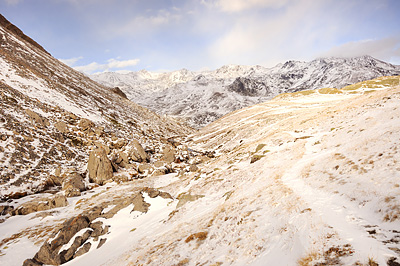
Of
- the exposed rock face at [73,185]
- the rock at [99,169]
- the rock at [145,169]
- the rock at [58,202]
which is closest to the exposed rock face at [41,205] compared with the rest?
the rock at [58,202]

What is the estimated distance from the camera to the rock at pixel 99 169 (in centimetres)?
3021

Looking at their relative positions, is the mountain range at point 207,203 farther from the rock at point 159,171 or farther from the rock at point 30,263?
the rock at point 159,171

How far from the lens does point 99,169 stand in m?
30.7

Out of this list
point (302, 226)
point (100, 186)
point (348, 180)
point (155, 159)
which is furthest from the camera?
point (155, 159)

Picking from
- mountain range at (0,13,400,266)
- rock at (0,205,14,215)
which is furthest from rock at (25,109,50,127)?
rock at (0,205,14,215)

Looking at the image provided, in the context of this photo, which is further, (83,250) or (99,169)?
(99,169)

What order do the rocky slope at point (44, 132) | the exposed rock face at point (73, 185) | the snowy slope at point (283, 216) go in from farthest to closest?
the rocky slope at point (44, 132), the exposed rock face at point (73, 185), the snowy slope at point (283, 216)

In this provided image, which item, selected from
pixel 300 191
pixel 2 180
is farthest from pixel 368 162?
pixel 2 180

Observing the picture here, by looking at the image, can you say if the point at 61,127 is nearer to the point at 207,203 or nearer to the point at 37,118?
the point at 37,118

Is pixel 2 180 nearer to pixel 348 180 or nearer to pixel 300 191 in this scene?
pixel 300 191

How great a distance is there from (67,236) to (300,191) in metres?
17.7

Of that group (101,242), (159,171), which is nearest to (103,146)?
Result: (159,171)

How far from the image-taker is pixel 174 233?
12.2m

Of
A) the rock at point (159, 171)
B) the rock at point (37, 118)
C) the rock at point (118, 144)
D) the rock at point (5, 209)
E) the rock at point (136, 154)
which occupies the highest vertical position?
the rock at point (37, 118)
